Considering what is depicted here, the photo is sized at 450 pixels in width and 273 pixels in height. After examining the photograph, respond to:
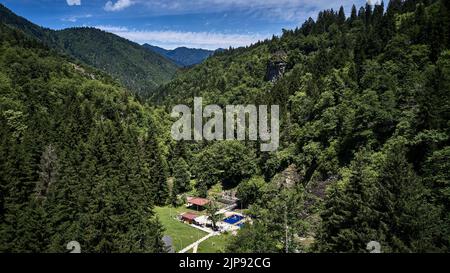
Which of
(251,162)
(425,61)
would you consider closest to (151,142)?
(251,162)

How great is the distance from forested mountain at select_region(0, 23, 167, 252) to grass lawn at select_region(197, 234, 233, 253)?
34.8 ft

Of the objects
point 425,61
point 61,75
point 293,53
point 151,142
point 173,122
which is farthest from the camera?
point 293,53

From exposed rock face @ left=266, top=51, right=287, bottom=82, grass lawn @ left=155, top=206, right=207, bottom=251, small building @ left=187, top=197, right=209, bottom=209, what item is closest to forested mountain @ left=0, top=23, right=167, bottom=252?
grass lawn @ left=155, top=206, right=207, bottom=251

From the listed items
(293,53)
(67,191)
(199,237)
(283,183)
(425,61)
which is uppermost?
(293,53)

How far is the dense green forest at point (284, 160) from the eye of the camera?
32.5 metres

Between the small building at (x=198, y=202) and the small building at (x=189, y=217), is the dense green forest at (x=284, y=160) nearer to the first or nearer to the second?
the small building at (x=198, y=202)

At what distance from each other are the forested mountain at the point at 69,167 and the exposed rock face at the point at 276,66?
2823 inches

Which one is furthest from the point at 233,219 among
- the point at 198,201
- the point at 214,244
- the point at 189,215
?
the point at 214,244

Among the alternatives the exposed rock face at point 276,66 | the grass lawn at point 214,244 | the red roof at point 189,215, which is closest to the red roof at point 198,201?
the red roof at point 189,215

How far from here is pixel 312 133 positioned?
252ft

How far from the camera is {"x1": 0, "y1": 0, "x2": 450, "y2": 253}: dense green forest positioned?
32.5 m

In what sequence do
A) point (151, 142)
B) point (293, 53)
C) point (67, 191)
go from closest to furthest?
point (67, 191) < point (151, 142) < point (293, 53)

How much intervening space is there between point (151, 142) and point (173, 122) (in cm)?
5157
